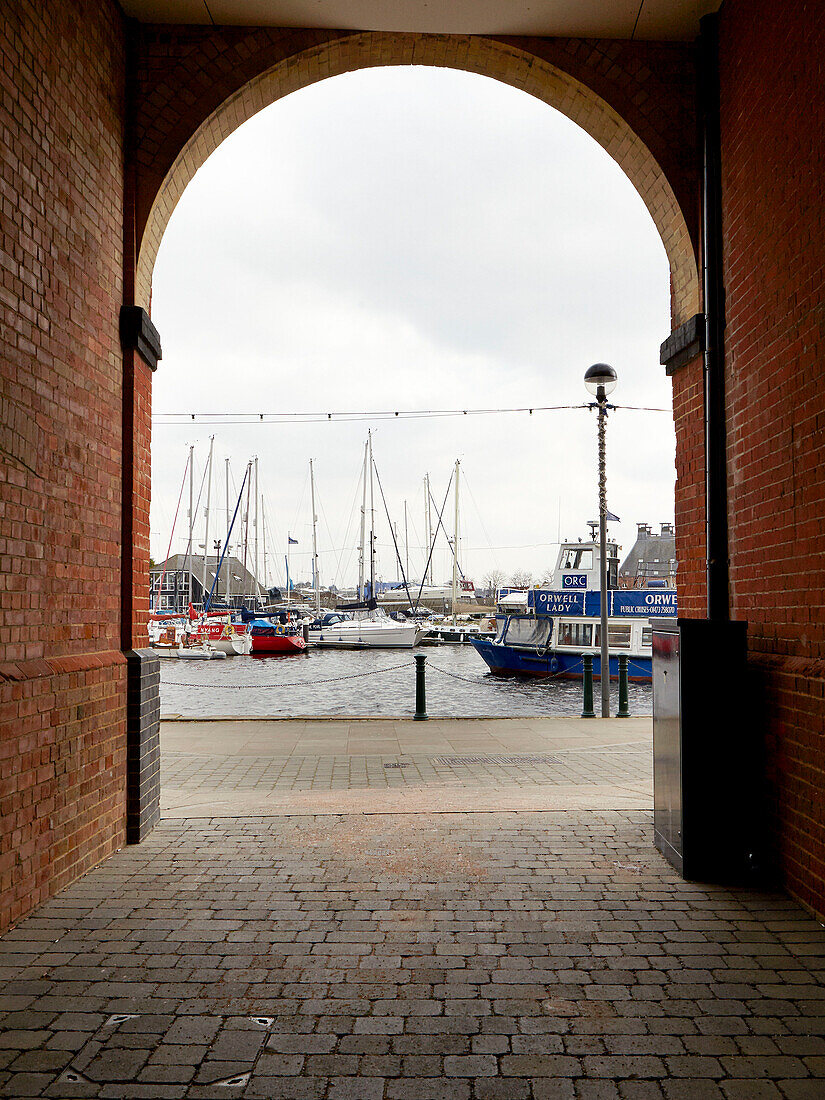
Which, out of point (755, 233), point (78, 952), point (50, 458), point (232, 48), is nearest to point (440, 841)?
point (78, 952)

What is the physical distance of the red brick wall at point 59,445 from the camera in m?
3.77

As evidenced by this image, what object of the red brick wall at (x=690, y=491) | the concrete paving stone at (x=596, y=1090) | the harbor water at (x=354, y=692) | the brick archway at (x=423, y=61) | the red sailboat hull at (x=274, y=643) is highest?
the brick archway at (x=423, y=61)

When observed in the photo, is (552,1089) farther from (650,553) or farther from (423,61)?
(650,553)

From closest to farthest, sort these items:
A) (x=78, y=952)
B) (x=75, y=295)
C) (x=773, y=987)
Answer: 1. (x=773, y=987)
2. (x=78, y=952)
3. (x=75, y=295)

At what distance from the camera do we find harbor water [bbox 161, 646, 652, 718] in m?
23.6

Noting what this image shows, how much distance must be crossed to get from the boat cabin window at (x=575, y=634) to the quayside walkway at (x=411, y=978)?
24.7 m

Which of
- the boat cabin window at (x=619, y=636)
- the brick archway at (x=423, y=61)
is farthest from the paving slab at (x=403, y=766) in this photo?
the boat cabin window at (x=619, y=636)

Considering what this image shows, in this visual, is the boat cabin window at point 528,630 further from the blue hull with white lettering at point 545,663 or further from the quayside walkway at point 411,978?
the quayside walkway at point 411,978

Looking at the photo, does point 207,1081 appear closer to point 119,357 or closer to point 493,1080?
point 493,1080

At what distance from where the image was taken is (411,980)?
320 centimetres

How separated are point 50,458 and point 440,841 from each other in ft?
10.2

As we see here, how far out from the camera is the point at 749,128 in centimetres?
473

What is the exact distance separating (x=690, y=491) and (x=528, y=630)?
1035 inches

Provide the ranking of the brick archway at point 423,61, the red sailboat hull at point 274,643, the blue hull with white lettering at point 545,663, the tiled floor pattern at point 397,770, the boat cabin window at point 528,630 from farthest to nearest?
the red sailboat hull at point 274,643
the boat cabin window at point 528,630
the blue hull with white lettering at point 545,663
the tiled floor pattern at point 397,770
the brick archway at point 423,61
